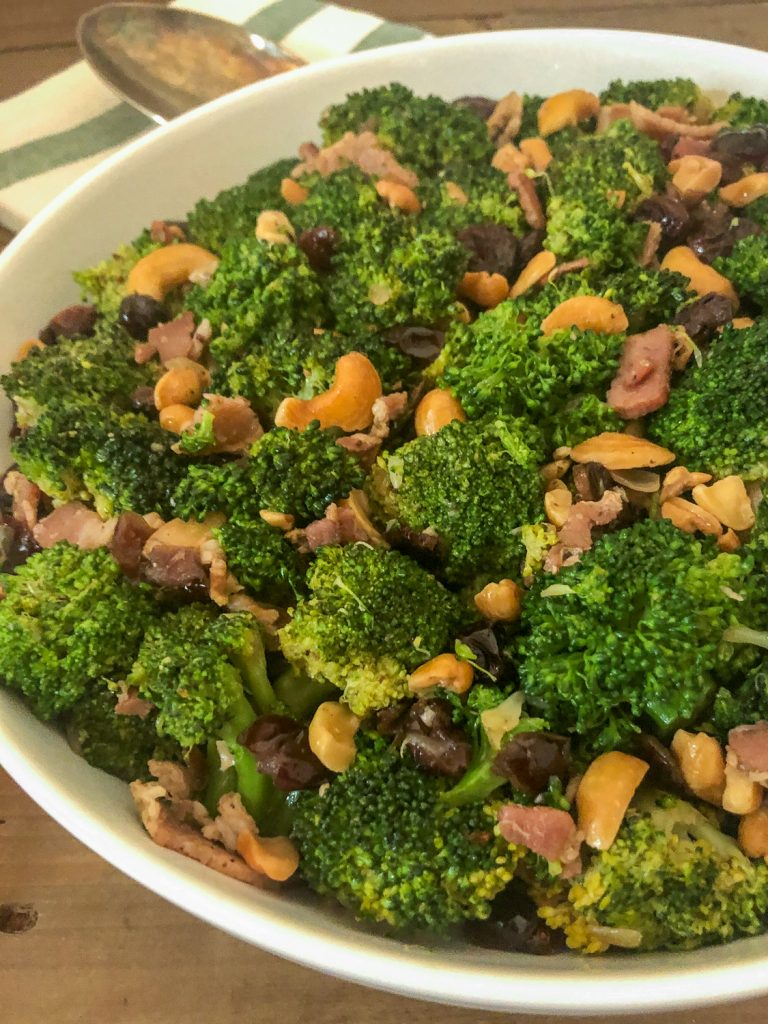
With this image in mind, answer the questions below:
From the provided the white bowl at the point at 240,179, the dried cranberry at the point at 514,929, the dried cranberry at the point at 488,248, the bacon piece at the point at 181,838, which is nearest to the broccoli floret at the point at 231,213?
the white bowl at the point at 240,179

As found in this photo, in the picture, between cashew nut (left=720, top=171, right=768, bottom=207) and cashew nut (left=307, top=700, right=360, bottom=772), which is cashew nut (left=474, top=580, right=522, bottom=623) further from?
cashew nut (left=720, top=171, right=768, bottom=207)

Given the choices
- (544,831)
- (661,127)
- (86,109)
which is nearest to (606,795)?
(544,831)

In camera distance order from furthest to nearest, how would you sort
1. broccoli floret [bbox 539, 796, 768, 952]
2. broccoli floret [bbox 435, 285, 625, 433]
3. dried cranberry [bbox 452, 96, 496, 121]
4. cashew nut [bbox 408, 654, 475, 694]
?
dried cranberry [bbox 452, 96, 496, 121] < broccoli floret [bbox 435, 285, 625, 433] < cashew nut [bbox 408, 654, 475, 694] < broccoli floret [bbox 539, 796, 768, 952]

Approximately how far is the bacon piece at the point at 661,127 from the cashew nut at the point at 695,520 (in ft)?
3.85

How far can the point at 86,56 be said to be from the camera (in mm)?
2734

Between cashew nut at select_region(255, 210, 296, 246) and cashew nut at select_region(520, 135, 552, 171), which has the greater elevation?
cashew nut at select_region(255, 210, 296, 246)

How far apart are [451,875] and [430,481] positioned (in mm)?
650

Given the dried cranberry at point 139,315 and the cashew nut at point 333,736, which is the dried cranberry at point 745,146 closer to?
the dried cranberry at point 139,315

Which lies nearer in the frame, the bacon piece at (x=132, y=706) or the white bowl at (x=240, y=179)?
the white bowl at (x=240, y=179)

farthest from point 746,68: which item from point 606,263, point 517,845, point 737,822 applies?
point 517,845

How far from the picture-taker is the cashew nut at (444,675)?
1340 millimetres

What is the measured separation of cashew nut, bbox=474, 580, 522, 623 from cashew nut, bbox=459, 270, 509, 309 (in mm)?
697

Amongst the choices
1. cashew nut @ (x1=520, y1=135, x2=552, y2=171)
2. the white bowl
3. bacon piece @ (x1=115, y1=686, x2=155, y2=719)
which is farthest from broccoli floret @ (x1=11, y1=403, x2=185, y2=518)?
cashew nut @ (x1=520, y1=135, x2=552, y2=171)

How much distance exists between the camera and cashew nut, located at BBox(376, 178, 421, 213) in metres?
1.93
